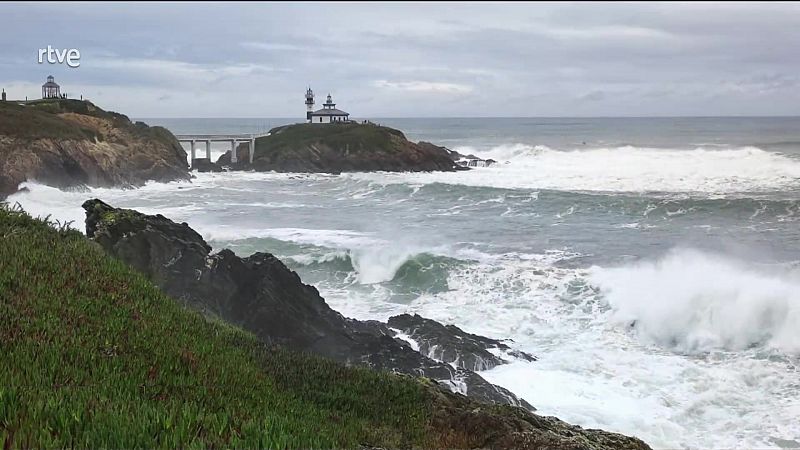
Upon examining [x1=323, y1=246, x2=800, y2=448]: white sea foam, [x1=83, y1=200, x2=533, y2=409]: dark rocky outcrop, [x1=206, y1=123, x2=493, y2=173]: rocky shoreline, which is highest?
[x1=206, y1=123, x2=493, y2=173]: rocky shoreline

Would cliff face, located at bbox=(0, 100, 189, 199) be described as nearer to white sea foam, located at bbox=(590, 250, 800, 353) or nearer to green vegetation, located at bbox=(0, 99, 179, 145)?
green vegetation, located at bbox=(0, 99, 179, 145)

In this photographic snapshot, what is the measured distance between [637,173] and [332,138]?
3000cm

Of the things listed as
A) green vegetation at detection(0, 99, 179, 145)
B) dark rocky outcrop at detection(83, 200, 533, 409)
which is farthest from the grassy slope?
green vegetation at detection(0, 99, 179, 145)

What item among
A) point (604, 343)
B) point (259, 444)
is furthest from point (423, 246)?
point (259, 444)

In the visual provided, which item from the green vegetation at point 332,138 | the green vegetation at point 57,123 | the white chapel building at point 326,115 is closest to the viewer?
the green vegetation at point 57,123

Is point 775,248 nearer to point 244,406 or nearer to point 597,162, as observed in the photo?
point 244,406

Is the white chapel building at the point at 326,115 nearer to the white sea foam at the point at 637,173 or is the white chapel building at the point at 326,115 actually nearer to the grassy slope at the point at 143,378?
the white sea foam at the point at 637,173

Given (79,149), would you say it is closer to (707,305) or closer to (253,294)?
(253,294)

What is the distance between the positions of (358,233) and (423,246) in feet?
14.6

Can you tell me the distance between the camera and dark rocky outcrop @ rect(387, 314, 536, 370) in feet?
48.1

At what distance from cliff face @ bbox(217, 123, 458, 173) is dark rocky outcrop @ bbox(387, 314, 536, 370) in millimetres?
49969

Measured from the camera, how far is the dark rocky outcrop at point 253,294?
13.8m

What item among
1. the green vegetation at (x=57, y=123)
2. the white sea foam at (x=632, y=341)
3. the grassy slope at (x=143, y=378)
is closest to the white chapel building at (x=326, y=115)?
the green vegetation at (x=57, y=123)

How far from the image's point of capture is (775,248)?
25.9 m
